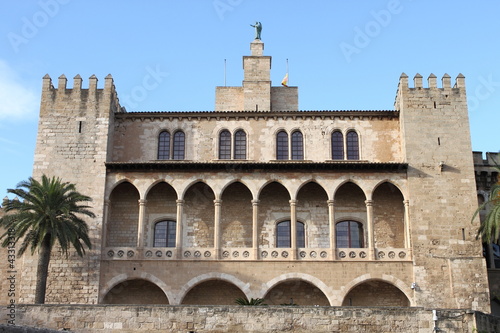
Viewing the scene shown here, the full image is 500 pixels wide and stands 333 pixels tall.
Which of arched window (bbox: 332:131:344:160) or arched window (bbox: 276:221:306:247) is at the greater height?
arched window (bbox: 332:131:344:160)

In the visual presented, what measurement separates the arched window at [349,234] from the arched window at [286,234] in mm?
1794

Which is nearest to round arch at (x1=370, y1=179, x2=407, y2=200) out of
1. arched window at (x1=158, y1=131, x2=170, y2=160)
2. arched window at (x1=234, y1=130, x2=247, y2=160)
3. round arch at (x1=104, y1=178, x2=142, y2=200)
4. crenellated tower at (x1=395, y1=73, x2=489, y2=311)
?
crenellated tower at (x1=395, y1=73, x2=489, y2=311)

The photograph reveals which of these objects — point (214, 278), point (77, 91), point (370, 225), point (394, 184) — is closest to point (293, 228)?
point (370, 225)

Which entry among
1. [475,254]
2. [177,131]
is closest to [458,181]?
[475,254]

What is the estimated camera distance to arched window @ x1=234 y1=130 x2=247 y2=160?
35.1 m

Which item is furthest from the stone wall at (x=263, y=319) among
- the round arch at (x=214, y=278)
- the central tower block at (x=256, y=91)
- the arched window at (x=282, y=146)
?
the central tower block at (x=256, y=91)

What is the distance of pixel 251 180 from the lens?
33219mm

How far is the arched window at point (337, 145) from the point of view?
3500cm

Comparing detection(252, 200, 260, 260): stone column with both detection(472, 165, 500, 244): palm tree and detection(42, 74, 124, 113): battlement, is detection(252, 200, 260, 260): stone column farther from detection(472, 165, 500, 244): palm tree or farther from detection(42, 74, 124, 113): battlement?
detection(472, 165, 500, 244): palm tree

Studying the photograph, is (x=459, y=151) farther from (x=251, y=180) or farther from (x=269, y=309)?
(x=269, y=309)

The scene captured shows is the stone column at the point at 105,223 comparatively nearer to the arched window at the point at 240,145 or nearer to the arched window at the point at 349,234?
the arched window at the point at 240,145

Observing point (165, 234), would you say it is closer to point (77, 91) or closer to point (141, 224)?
point (141, 224)

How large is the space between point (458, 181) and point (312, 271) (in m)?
8.54

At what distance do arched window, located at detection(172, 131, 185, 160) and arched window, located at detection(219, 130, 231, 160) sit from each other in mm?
2033
